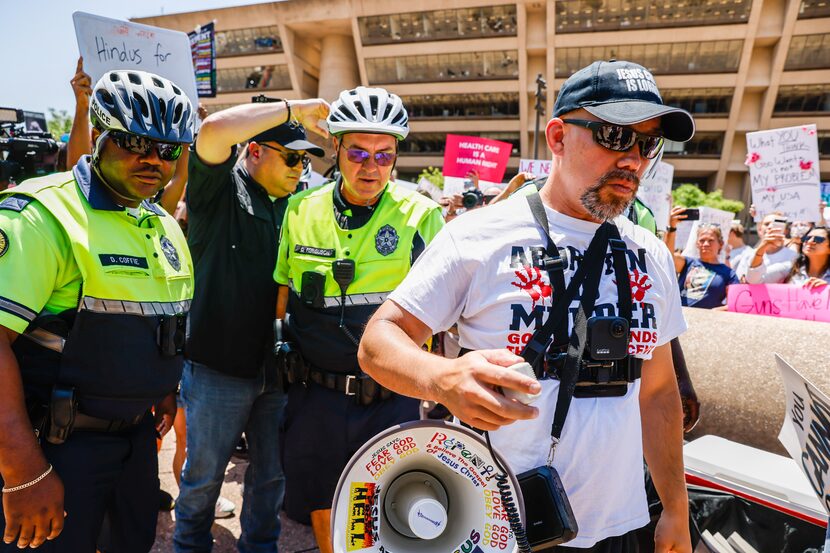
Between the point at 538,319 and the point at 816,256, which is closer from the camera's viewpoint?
the point at 538,319

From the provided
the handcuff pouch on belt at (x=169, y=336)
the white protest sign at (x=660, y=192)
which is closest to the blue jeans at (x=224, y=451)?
the handcuff pouch on belt at (x=169, y=336)

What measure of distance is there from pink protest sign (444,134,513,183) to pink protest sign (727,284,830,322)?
5.28 m

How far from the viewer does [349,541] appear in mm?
1232

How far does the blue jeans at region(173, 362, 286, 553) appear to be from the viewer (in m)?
2.77

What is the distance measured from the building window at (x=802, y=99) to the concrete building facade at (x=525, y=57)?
10cm

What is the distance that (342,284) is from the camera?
94.7 inches

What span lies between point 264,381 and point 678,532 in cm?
209

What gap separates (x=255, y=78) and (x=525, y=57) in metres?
23.7

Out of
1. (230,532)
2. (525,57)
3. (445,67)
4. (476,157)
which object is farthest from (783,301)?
(445,67)

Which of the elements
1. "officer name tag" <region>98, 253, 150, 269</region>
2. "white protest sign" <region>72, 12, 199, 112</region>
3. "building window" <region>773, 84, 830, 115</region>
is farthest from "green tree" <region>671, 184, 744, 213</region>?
"officer name tag" <region>98, 253, 150, 269</region>

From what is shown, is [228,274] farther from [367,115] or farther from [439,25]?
[439,25]

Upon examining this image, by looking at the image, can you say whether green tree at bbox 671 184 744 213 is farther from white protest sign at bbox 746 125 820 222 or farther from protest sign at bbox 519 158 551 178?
white protest sign at bbox 746 125 820 222

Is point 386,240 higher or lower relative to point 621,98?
lower

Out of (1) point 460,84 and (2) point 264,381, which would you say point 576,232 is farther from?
(1) point 460,84
